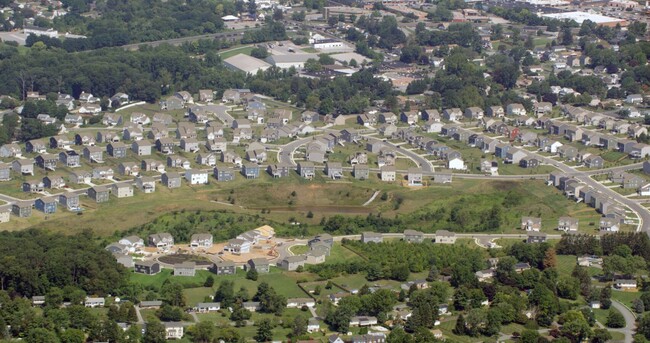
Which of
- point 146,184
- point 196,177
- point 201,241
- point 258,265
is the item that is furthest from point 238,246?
point 196,177

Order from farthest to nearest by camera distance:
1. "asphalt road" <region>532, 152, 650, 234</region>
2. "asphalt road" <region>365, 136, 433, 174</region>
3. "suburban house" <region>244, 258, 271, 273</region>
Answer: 1. "asphalt road" <region>365, 136, 433, 174</region>
2. "asphalt road" <region>532, 152, 650, 234</region>
3. "suburban house" <region>244, 258, 271, 273</region>

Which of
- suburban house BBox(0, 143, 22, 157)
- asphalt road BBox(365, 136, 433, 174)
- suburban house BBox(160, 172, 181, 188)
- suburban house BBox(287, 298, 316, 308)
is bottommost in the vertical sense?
asphalt road BBox(365, 136, 433, 174)

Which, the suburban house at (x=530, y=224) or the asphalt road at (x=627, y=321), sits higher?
the asphalt road at (x=627, y=321)

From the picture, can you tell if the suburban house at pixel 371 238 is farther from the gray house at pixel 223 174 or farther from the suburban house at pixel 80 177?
the suburban house at pixel 80 177

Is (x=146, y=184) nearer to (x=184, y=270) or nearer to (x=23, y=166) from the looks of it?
(x=23, y=166)

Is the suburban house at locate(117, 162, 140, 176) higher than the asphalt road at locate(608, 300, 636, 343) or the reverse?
the reverse

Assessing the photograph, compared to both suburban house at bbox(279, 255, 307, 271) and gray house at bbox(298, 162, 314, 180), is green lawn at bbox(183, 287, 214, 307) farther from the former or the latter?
gray house at bbox(298, 162, 314, 180)

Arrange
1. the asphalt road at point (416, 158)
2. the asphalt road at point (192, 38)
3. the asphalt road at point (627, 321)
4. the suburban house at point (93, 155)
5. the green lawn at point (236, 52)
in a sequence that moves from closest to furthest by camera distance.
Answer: the asphalt road at point (627, 321) < the suburban house at point (93, 155) < the asphalt road at point (416, 158) < the green lawn at point (236, 52) < the asphalt road at point (192, 38)

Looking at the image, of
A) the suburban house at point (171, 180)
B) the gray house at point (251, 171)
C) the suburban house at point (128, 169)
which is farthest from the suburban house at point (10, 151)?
the gray house at point (251, 171)

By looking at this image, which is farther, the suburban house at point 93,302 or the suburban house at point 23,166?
the suburban house at point 23,166

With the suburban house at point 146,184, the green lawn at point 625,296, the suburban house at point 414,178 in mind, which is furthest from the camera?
the suburban house at point 414,178

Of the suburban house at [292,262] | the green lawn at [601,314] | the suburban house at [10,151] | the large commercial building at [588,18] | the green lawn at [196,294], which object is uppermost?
the green lawn at [601,314]

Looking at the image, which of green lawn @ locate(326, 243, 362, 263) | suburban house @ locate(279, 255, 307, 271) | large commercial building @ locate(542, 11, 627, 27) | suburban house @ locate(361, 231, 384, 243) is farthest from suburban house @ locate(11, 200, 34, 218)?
large commercial building @ locate(542, 11, 627, 27)
